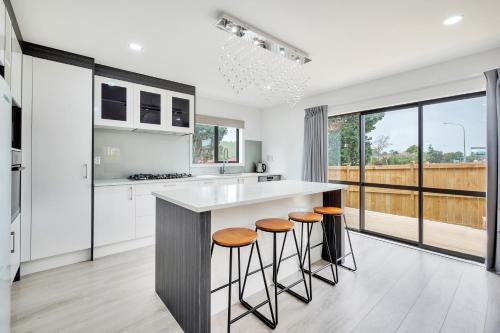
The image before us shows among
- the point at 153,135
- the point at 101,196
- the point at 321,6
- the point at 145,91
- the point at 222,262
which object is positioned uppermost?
the point at 321,6

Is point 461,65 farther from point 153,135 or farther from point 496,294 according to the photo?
point 153,135

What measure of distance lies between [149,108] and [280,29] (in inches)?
88.9

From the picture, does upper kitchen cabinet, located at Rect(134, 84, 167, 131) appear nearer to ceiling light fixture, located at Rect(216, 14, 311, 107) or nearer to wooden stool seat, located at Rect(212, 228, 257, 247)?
ceiling light fixture, located at Rect(216, 14, 311, 107)

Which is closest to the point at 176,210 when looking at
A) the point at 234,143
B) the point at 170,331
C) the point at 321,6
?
the point at 170,331

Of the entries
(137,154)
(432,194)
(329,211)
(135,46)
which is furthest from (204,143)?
(432,194)

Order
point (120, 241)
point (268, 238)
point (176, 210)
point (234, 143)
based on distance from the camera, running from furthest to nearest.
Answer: point (234, 143) < point (120, 241) < point (268, 238) < point (176, 210)

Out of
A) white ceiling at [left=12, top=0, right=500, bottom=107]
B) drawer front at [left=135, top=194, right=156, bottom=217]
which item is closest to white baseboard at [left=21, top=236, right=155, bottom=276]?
drawer front at [left=135, top=194, right=156, bottom=217]

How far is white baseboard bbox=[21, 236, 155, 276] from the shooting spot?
8.33ft

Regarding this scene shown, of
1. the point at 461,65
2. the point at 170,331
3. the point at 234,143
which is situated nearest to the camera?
the point at 170,331

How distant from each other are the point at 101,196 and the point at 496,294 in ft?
14.2

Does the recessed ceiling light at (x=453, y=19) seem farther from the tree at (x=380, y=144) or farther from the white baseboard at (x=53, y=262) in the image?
the white baseboard at (x=53, y=262)

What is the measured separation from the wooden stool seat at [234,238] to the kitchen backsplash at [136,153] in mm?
2631

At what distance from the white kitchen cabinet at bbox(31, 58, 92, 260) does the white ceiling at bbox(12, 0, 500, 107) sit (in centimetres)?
40

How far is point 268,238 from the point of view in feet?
7.55
